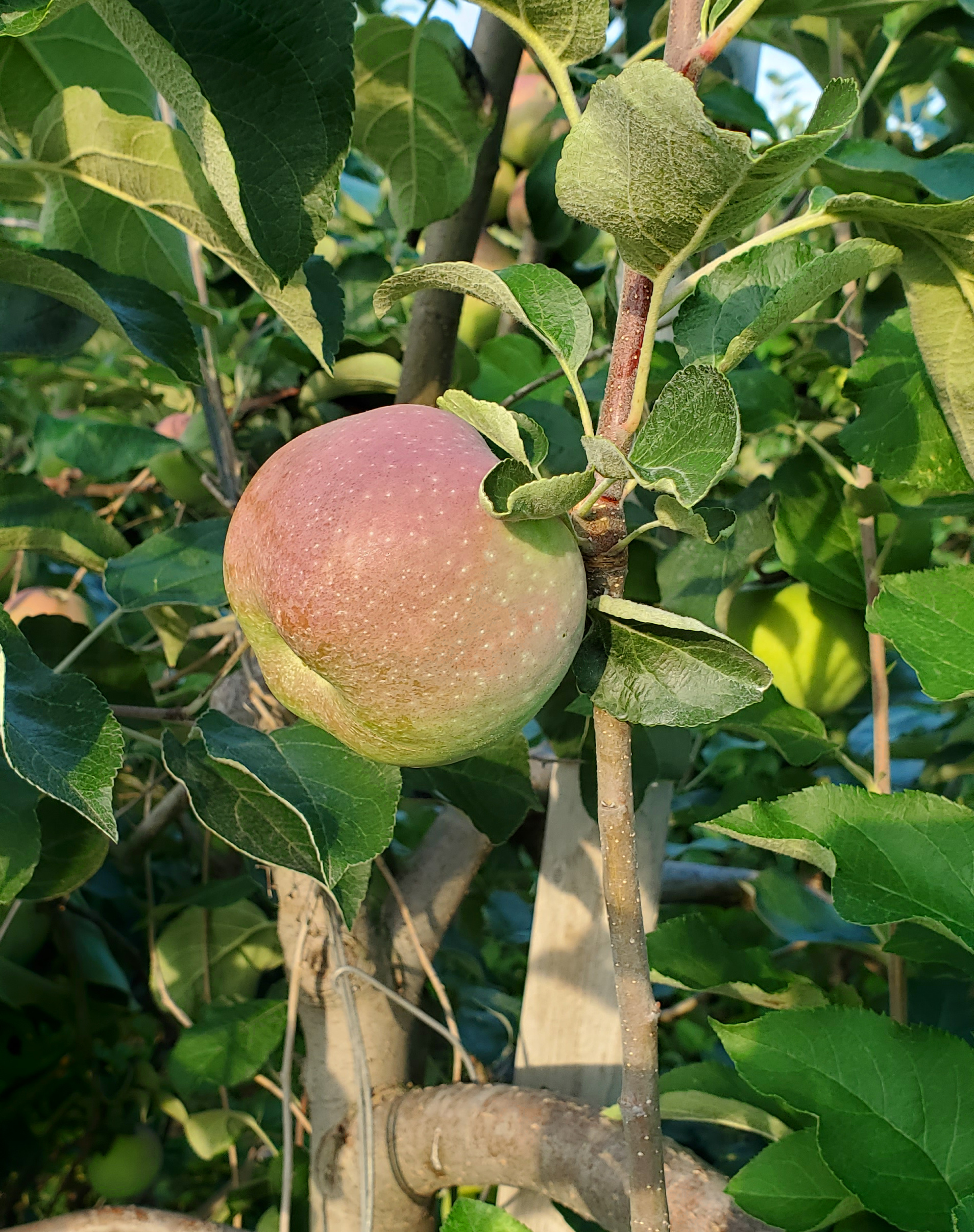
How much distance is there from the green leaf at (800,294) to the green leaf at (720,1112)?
1.70 ft

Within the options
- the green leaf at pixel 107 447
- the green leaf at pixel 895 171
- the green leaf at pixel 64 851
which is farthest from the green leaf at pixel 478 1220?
the green leaf at pixel 107 447

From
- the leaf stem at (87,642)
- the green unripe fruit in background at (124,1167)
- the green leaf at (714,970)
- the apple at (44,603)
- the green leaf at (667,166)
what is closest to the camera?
the green leaf at (667,166)

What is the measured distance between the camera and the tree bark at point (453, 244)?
2.45 feet

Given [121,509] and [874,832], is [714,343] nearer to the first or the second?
[874,832]

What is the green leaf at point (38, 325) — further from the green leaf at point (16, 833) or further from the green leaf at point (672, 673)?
the green leaf at point (672, 673)

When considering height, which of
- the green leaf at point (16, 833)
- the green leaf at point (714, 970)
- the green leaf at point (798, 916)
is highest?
the green leaf at point (16, 833)

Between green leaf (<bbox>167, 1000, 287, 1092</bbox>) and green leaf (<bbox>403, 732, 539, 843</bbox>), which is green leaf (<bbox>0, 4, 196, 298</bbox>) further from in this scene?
green leaf (<bbox>167, 1000, 287, 1092</bbox>)

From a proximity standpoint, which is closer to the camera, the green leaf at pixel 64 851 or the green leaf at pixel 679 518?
the green leaf at pixel 679 518

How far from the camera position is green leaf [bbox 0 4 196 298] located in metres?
0.60

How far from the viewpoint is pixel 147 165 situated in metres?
0.53

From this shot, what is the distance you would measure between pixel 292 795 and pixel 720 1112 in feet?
1.32

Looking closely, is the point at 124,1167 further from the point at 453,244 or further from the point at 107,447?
the point at 453,244

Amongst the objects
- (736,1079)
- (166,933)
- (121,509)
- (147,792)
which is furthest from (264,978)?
(121,509)

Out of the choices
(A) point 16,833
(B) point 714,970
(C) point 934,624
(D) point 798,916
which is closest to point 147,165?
(A) point 16,833
